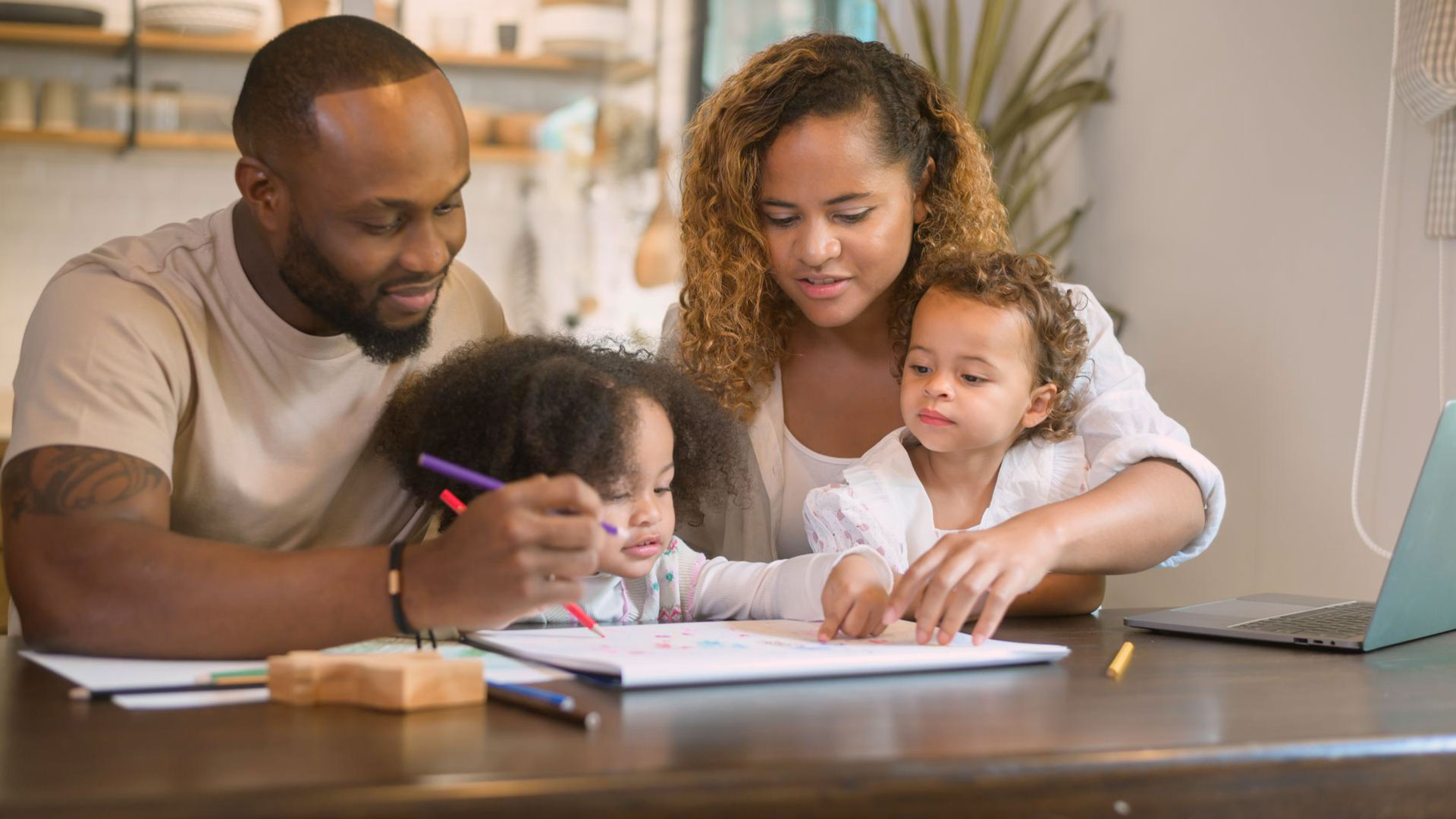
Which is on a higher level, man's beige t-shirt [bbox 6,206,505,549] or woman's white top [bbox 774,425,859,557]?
man's beige t-shirt [bbox 6,206,505,549]

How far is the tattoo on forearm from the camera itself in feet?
3.60

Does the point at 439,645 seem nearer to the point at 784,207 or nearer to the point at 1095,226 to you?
the point at 784,207

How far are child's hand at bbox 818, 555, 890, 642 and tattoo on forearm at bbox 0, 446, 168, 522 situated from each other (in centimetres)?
61

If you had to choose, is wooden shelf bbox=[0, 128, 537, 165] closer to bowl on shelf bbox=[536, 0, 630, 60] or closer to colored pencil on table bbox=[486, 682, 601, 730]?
bowl on shelf bbox=[536, 0, 630, 60]

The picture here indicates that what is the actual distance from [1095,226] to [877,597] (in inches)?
86.8

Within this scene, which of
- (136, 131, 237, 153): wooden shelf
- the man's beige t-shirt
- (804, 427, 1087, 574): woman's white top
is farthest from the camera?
(136, 131, 237, 153): wooden shelf

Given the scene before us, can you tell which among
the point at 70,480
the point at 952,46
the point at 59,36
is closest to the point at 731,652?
the point at 70,480

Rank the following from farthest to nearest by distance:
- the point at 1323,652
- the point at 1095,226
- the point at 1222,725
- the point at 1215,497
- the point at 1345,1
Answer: the point at 1095,226 → the point at 1345,1 → the point at 1215,497 → the point at 1323,652 → the point at 1222,725

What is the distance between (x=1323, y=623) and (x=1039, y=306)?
547 millimetres

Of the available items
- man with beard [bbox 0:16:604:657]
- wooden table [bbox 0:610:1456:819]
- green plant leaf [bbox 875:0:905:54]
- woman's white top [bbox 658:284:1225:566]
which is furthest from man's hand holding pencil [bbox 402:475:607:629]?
green plant leaf [bbox 875:0:905:54]

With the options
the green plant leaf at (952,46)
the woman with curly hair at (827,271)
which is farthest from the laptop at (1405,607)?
the green plant leaf at (952,46)

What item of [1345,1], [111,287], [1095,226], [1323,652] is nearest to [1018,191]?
[1095,226]

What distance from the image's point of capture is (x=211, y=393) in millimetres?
1324

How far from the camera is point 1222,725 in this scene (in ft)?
2.85
